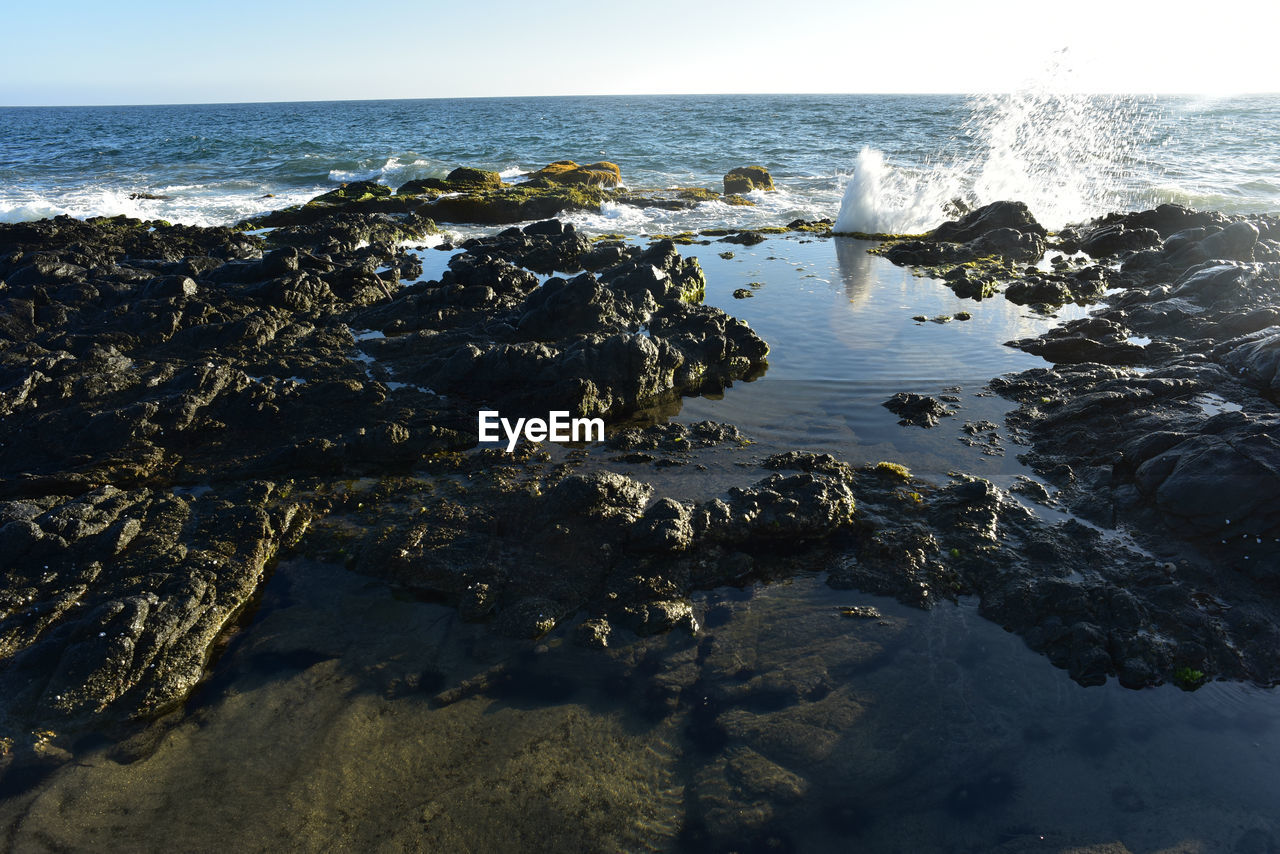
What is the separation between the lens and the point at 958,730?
201 inches

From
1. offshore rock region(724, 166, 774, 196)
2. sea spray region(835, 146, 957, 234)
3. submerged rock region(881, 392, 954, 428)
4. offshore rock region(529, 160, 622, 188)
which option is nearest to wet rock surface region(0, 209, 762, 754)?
submerged rock region(881, 392, 954, 428)

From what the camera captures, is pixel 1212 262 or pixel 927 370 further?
pixel 1212 262

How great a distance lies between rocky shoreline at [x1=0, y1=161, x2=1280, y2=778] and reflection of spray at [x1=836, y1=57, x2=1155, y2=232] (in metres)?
10.9

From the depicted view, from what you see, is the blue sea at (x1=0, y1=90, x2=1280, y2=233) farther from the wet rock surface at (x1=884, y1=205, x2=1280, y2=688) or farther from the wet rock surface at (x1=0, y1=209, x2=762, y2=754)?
the wet rock surface at (x1=884, y1=205, x2=1280, y2=688)

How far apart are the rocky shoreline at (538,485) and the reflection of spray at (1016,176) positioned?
1092 cm

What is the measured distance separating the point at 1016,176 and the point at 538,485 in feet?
97.7

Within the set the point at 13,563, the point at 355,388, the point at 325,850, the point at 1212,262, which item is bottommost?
the point at 325,850

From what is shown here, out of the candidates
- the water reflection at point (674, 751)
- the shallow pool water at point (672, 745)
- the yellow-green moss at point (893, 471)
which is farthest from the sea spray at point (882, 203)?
the water reflection at point (674, 751)

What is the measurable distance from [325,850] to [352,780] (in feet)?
1.55

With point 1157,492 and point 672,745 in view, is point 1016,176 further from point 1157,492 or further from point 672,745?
point 672,745

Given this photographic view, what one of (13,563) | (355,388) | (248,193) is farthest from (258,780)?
(248,193)

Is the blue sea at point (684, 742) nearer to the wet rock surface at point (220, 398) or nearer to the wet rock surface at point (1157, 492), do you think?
the wet rock surface at point (1157, 492)

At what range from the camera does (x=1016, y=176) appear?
1160 inches

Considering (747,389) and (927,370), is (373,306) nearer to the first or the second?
(747,389)
